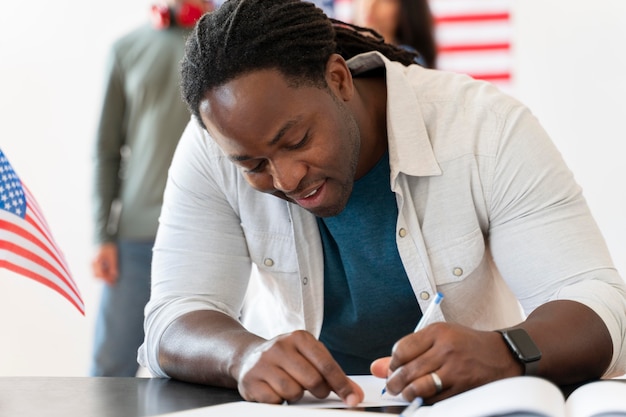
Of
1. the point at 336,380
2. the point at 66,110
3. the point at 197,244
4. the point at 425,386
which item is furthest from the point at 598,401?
the point at 66,110

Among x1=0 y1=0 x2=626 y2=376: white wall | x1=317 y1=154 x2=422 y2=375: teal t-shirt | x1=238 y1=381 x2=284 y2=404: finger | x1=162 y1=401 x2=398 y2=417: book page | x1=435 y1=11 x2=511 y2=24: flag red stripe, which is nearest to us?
x1=162 y1=401 x2=398 y2=417: book page

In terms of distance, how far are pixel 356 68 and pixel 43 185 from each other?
2.60 meters

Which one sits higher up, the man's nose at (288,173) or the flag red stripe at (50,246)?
the man's nose at (288,173)

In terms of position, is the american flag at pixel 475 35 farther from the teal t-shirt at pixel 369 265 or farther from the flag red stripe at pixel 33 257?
the flag red stripe at pixel 33 257

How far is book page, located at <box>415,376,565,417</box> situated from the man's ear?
1.79 ft

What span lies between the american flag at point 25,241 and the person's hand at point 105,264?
4.37ft

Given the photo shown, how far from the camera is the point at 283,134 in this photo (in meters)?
1.27

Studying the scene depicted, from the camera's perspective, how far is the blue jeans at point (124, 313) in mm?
2811

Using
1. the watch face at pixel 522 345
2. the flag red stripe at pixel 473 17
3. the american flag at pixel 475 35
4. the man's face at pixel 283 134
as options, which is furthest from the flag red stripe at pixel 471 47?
the watch face at pixel 522 345

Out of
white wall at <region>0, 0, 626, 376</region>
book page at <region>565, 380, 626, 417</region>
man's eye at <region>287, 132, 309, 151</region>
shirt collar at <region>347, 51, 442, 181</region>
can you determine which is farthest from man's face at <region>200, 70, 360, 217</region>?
white wall at <region>0, 0, 626, 376</region>

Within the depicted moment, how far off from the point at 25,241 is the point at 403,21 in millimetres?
1764

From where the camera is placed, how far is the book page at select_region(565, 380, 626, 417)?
92 centimetres

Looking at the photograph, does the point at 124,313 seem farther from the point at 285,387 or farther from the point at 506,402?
the point at 506,402

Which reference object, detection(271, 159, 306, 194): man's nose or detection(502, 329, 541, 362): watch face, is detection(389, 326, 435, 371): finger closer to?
detection(502, 329, 541, 362): watch face
